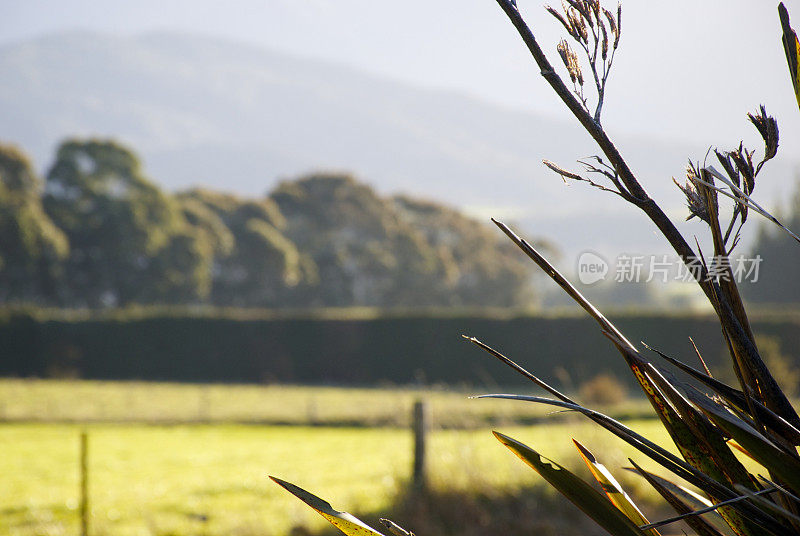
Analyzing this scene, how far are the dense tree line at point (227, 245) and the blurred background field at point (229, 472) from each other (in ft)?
53.3

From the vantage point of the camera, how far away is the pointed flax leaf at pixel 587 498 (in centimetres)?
71

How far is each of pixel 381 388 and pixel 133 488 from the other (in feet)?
42.5

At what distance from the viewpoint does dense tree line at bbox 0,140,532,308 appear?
92.5ft

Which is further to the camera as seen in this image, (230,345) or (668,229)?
(230,345)

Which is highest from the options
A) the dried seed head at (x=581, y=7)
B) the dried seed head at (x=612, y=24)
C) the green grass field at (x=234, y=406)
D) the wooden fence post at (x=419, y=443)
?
the dried seed head at (x=581, y=7)

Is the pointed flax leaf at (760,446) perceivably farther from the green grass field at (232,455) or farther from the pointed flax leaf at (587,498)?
the green grass field at (232,455)

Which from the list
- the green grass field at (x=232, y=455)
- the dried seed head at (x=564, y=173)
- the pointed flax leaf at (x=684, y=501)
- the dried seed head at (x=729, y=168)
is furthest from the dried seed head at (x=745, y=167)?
the green grass field at (x=232, y=455)

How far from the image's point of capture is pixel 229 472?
9125 millimetres

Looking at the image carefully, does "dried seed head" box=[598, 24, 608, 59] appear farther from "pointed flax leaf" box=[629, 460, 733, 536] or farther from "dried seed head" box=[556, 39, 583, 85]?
"pointed flax leaf" box=[629, 460, 733, 536]

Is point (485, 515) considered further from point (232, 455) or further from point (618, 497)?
point (232, 455)

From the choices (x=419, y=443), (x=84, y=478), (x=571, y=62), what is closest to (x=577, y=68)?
(x=571, y=62)

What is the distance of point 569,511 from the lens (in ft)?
19.8

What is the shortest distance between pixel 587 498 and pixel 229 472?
898cm

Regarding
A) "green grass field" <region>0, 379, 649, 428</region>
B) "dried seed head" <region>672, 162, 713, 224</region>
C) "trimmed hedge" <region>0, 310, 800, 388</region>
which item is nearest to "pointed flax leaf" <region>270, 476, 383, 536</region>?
"dried seed head" <region>672, 162, 713, 224</region>
